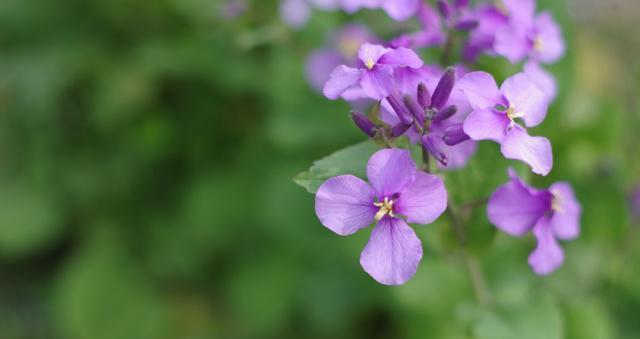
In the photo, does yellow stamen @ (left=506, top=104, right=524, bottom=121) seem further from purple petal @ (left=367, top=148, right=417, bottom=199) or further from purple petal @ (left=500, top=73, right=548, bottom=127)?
purple petal @ (left=367, top=148, right=417, bottom=199)

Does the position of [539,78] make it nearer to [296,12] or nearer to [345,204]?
[345,204]

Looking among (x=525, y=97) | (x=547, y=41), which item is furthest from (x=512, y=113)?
(x=547, y=41)

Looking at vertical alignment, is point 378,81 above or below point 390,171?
above

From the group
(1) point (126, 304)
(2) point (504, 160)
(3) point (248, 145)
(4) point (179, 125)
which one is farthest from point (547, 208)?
(1) point (126, 304)

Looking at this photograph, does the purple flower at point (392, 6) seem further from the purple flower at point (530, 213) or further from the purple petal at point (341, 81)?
the purple flower at point (530, 213)

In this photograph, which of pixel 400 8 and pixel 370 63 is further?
pixel 400 8

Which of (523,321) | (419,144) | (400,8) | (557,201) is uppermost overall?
(400,8)
